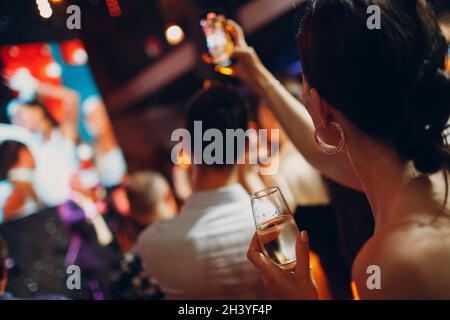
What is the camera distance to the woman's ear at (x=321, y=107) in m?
1.00

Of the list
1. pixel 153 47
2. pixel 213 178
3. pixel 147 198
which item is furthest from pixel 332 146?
pixel 153 47

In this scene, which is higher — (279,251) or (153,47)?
(153,47)

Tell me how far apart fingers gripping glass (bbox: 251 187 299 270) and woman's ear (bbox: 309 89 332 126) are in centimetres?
23

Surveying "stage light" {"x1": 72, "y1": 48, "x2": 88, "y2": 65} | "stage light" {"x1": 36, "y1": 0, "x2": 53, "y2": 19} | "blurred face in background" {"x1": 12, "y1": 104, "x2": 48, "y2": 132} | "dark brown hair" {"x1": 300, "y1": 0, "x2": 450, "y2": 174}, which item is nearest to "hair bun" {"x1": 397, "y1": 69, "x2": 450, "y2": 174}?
"dark brown hair" {"x1": 300, "y1": 0, "x2": 450, "y2": 174}

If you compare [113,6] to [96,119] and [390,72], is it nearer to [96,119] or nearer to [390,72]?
[390,72]

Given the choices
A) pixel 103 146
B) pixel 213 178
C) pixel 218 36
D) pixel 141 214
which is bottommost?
pixel 141 214

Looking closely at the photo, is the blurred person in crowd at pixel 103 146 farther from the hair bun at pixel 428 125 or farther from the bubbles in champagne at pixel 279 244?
the hair bun at pixel 428 125

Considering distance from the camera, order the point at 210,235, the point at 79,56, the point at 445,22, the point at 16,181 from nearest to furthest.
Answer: the point at 445,22 → the point at 210,235 → the point at 16,181 → the point at 79,56

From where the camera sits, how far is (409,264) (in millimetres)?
794

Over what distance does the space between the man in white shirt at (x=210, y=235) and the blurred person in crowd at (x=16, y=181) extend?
1007mm

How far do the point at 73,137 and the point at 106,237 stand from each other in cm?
106

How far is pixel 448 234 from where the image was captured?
0.85 meters

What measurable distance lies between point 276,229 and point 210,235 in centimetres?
54

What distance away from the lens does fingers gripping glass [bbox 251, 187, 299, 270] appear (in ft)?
3.48
